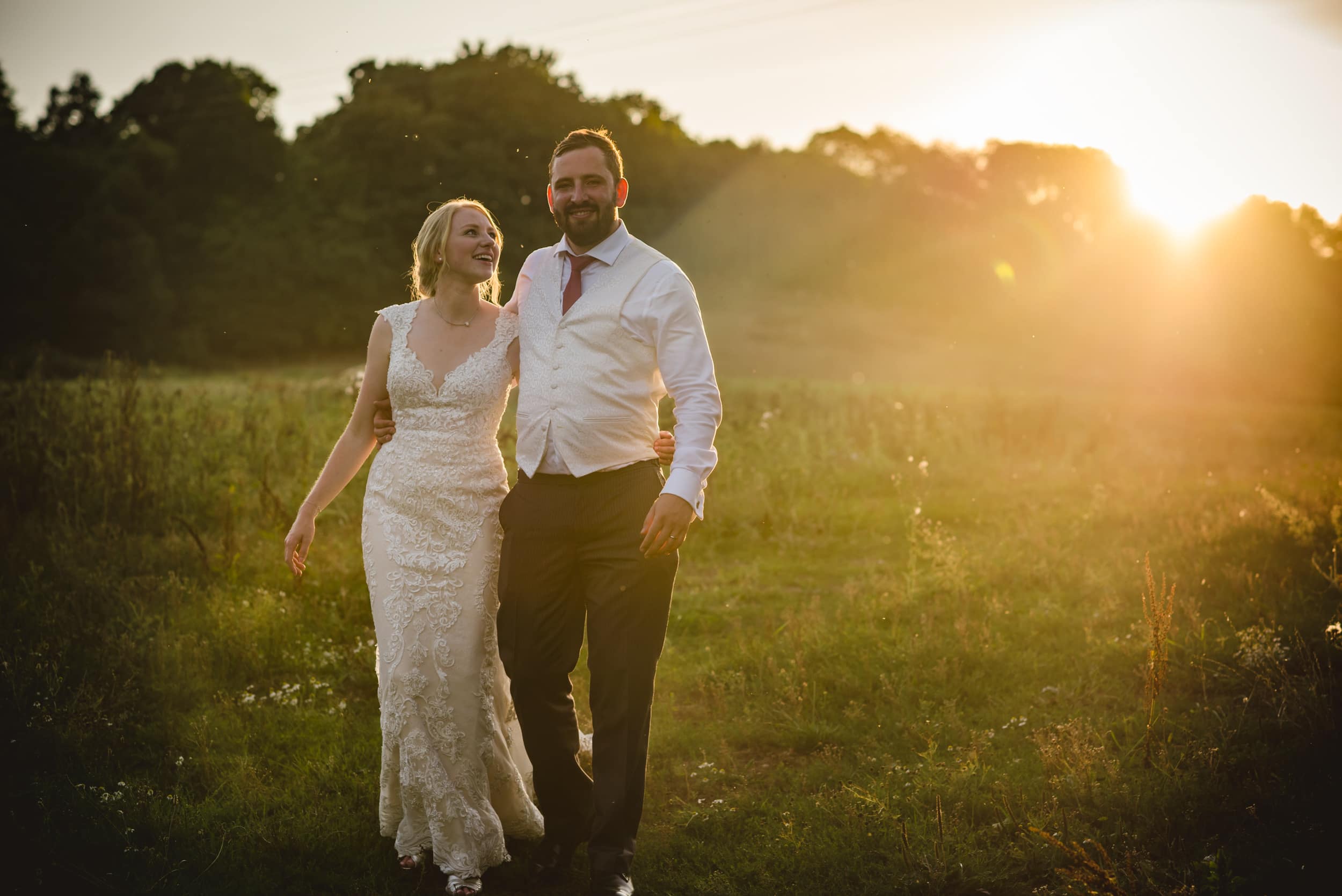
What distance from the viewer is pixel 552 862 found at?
12.4ft

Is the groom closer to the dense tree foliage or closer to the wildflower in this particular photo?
the wildflower

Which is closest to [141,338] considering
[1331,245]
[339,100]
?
[339,100]

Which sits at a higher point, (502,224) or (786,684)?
(502,224)

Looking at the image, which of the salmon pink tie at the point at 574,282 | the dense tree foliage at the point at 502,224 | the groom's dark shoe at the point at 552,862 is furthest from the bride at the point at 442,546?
the dense tree foliage at the point at 502,224

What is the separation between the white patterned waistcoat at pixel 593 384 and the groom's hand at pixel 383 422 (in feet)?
2.16

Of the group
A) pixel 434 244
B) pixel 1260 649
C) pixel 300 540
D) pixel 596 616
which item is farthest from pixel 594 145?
pixel 1260 649

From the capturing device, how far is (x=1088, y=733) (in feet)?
14.5

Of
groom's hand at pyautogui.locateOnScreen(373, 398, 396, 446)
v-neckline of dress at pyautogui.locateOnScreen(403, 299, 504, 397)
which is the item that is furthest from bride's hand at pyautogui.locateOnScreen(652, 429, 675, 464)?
groom's hand at pyautogui.locateOnScreen(373, 398, 396, 446)

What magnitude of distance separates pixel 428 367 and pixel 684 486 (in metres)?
1.29

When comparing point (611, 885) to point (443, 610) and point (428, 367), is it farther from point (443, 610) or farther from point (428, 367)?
point (428, 367)

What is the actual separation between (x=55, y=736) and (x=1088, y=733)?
5.04 metres

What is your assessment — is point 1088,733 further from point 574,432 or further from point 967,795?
point 574,432

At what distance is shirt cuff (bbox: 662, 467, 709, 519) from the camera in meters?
3.37

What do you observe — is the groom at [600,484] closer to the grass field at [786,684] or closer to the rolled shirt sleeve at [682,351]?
the rolled shirt sleeve at [682,351]
